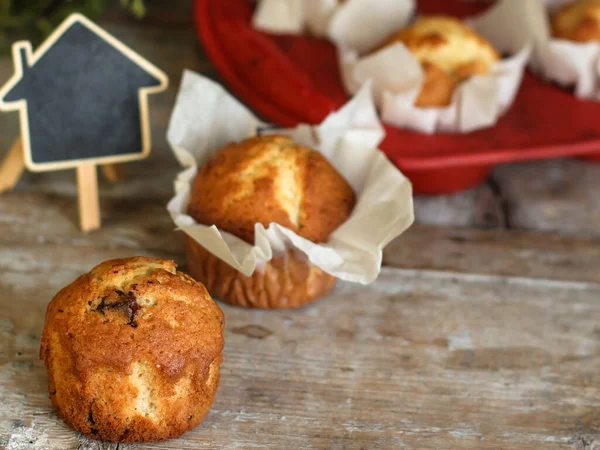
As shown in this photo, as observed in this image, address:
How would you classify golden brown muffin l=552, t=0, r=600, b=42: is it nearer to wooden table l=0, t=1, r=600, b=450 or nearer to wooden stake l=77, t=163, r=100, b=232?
wooden table l=0, t=1, r=600, b=450

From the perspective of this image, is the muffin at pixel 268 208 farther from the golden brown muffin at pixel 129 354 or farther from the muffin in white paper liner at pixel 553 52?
the muffin in white paper liner at pixel 553 52

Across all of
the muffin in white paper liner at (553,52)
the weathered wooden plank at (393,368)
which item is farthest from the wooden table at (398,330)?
the muffin in white paper liner at (553,52)

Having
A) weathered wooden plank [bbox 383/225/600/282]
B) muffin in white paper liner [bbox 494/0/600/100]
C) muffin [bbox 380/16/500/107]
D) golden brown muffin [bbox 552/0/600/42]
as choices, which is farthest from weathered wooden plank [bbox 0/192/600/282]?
golden brown muffin [bbox 552/0/600/42]

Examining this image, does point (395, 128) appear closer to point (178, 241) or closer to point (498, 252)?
point (498, 252)

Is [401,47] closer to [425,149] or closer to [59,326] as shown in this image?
[425,149]

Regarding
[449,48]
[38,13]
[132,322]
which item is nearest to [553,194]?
[449,48]

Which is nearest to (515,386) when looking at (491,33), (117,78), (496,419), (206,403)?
(496,419)

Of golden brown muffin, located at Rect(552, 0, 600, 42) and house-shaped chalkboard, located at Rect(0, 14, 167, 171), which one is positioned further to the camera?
golden brown muffin, located at Rect(552, 0, 600, 42)
